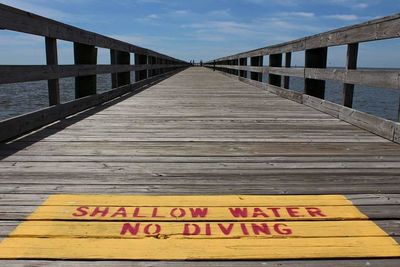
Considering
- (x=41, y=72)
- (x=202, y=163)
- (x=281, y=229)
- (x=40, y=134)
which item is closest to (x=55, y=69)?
(x=41, y=72)

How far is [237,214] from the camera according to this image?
242cm

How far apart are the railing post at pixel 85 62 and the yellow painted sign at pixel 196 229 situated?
4.90m

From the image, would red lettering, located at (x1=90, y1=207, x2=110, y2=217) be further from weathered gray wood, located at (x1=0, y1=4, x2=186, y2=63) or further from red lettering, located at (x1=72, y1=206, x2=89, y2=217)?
weathered gray wood, located at (x1=0, y1=4, x2=186, y2=63)

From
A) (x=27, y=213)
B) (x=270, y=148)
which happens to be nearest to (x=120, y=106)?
(x=270, y=148)

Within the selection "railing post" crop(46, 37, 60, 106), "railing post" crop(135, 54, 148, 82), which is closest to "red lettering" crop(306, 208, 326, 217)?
"railing post" crop(46, 37, 60, 106)

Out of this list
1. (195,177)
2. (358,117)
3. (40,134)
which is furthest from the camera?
(358,117)

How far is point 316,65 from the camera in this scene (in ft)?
24.3

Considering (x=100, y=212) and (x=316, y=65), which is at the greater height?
(x=316, y=65)

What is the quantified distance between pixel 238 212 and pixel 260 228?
0.78ft

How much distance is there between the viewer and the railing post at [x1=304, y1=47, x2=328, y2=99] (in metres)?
7.33

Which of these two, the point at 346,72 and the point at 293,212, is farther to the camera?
the point at 346,72

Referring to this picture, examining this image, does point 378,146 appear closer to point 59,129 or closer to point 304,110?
point 304,110

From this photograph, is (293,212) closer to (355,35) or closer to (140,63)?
(355,35)

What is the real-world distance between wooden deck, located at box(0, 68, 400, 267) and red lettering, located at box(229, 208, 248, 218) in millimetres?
322
